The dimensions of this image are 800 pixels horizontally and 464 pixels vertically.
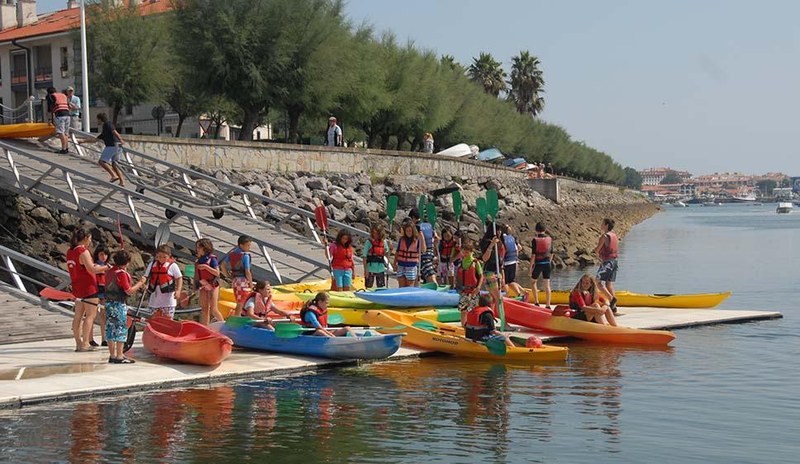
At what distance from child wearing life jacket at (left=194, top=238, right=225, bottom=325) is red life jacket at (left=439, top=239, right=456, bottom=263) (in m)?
6.19

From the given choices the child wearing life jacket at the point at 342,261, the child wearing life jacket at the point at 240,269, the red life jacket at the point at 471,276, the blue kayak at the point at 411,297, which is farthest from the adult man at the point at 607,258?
the child wearing life jacket at the point at 240,269

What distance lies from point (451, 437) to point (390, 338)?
403 centimetres

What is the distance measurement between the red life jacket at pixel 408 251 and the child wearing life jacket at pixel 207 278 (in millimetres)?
4981

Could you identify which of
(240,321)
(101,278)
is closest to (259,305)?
(240,321)

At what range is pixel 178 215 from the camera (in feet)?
78.1

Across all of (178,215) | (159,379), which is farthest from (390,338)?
(178,215)

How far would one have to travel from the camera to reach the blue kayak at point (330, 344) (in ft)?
55.1

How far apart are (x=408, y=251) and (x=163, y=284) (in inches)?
278

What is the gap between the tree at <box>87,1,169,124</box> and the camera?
57031 millimetres

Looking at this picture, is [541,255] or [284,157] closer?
[541,255]

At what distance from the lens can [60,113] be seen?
Answer: 93.0 feet

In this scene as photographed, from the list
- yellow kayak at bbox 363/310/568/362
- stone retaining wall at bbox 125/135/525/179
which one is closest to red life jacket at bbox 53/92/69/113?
stone retaining wall at bbox 125/135/525/179

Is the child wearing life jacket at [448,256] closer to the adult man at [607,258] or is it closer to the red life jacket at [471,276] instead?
the adult man at [607,258]

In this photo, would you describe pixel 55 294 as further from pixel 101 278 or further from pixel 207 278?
pixel 207 278
